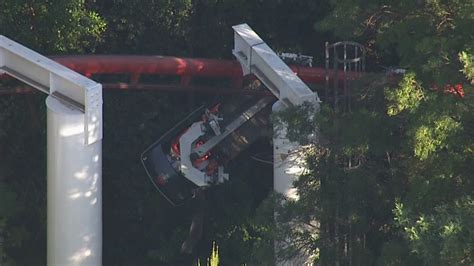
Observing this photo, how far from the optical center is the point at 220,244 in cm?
1402

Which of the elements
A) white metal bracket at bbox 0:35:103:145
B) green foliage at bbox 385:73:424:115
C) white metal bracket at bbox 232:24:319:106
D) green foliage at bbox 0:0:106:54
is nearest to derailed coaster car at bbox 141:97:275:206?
white metal bracket at bbox 232:24:319:106

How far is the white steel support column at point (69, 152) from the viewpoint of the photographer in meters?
11.5

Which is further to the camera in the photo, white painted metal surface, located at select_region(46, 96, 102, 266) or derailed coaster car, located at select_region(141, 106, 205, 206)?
derailed coaster car, located at select_region(141, 106, 205, 206)

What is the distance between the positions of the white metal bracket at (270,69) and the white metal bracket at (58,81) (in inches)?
74.3

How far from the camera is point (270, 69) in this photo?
11.6 m

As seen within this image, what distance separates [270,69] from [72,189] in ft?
8.79

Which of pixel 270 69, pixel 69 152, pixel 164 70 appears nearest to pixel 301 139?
pixel 270 69

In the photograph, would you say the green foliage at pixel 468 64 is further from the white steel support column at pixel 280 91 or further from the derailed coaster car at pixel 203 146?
the derailed coaster car at pixel 203 146

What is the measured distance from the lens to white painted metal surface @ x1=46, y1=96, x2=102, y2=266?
1149cm

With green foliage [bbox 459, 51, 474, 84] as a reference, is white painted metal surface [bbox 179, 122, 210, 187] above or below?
below

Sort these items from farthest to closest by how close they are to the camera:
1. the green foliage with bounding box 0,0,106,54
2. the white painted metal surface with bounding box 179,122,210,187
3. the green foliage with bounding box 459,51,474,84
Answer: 1. the green foliage with bounding box 0,0,106,54
2. the white painted metal surface with bounding box 179,122,210,187
3. the green foliage with bounding box 459,51,474,84

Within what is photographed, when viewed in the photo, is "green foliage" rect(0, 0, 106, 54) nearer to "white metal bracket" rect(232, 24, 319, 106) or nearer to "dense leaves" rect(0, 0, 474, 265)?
"dense leaves" rect(0, 0, 474, 265)

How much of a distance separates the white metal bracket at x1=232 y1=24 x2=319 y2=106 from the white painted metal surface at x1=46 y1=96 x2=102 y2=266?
2.05 meters

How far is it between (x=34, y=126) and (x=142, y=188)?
5.69 feet
